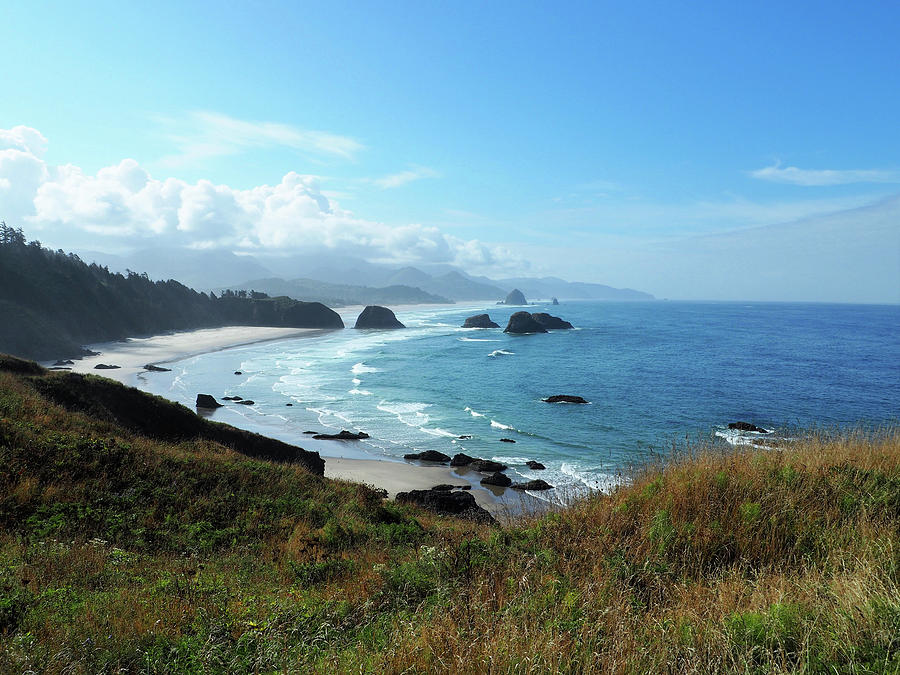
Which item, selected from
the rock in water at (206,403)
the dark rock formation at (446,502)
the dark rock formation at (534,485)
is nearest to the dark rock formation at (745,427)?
the dark rock formation at (534,485)

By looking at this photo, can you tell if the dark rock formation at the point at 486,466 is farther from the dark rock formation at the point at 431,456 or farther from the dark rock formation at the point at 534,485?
the dark rock formation at the point at 534,485

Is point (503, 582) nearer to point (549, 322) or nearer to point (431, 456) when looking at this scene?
point (431, 456)

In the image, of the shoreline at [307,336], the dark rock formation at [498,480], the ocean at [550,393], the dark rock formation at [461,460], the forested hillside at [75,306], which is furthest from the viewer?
the forested hillside at [75,306]

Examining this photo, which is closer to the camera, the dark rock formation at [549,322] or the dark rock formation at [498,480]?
the dark rock formation at [498,480]

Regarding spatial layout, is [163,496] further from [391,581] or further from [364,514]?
[391,581]

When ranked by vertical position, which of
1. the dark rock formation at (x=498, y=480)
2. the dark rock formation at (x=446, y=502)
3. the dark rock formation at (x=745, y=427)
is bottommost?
the dark rock formation at (x=498, y=480)

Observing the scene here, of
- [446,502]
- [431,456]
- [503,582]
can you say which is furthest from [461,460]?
[503,582]

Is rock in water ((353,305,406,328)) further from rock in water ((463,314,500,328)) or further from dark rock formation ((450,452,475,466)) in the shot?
dark rock formation ((450,452,475,466))

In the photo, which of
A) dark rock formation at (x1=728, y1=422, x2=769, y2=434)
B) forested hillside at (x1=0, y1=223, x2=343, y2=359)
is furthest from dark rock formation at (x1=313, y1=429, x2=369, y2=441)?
forested hillside at (x1=0, y1=223, x2=343, y2=359)
